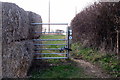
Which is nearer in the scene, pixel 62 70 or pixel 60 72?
pixel 60 72

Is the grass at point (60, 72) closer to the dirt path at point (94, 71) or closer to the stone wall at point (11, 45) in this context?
the dirt path at point (94, 71)

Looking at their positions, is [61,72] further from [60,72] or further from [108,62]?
[108,62]

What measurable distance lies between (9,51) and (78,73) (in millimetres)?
2240

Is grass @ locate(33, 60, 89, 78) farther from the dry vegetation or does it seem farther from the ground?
the dry vegetation

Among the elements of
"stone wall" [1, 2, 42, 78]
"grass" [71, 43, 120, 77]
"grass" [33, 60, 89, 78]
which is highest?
"stone wall" [1, 2, 42, 78]

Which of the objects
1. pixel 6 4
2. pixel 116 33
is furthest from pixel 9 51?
Answer: pixel 116 33

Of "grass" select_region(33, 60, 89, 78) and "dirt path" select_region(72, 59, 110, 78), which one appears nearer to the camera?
"grass" select_region(33, 60, 89, 78)

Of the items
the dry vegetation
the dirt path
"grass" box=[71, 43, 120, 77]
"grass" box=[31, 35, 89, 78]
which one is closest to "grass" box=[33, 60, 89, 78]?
"grass" box=[31, 35, 89, 78]

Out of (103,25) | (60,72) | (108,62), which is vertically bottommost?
(60,72)

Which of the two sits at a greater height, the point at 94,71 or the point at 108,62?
the point at 108,62

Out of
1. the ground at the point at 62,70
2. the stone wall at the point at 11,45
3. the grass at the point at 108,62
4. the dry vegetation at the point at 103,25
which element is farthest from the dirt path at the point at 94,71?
the stone wall at the point at 11,45

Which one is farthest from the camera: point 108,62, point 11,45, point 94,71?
point 108,62

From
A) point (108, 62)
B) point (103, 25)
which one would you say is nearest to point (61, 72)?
point (108, 62)

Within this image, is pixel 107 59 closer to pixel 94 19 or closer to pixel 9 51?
pixel 94 19
